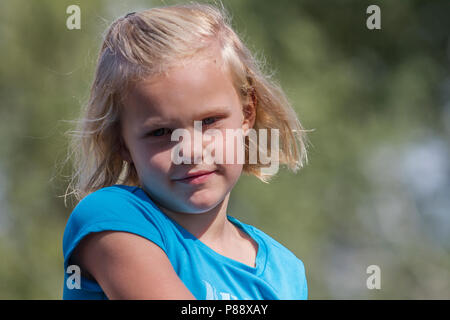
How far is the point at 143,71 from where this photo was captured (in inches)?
42.0

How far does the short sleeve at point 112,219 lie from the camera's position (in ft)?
3.15

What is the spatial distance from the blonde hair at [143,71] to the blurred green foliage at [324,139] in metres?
2.33

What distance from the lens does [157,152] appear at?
106cm

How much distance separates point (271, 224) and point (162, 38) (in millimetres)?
2976

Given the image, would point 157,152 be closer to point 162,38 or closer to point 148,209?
point 148,209

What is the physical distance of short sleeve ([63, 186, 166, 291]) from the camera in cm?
96

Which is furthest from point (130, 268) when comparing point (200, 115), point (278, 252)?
point (278, 252)

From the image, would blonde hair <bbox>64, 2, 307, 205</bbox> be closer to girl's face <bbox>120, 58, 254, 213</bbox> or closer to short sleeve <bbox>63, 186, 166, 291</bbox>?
girl's face <bbox>120, 58, 254, 213</bbox>

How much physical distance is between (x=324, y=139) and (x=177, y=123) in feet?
10.9

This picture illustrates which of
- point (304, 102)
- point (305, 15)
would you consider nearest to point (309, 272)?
point (304, 102)

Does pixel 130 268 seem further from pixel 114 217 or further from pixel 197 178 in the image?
pixel 197 178

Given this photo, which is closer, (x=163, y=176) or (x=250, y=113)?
(x=163, y=176)

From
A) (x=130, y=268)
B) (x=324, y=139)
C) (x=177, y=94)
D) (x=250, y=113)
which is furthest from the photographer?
(x=324, y=139)

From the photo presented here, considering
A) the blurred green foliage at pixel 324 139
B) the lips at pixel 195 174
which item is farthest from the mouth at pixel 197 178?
the blurred green foliage at pixel 324 139
